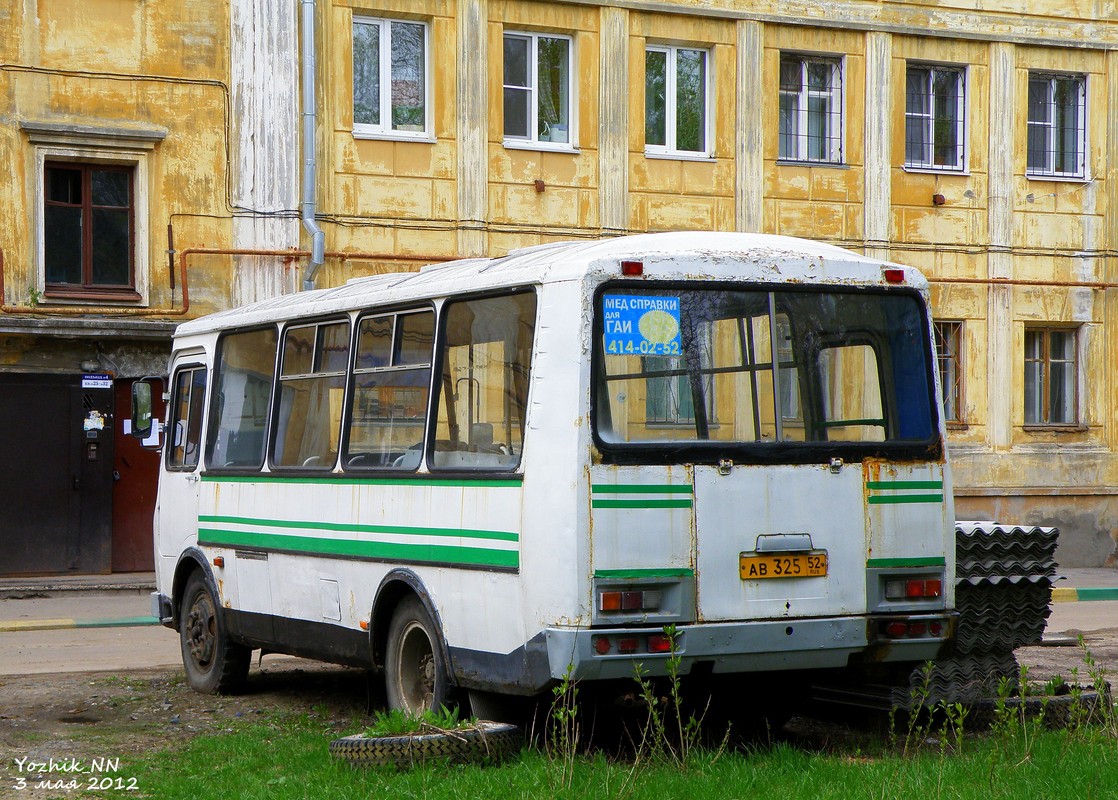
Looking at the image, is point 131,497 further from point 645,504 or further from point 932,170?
point 645,504

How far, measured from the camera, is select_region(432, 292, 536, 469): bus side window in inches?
319

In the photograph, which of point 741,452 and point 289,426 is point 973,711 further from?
point 289,426

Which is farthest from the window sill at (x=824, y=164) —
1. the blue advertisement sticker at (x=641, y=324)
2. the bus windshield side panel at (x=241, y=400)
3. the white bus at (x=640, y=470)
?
the blue advertisement sticker at (x=641, y=324)

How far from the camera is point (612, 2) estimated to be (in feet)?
73.5

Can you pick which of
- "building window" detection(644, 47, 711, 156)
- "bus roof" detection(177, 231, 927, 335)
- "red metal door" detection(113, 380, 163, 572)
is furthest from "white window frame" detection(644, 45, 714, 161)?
"bus roof" detection(177, 231, 927, 335)

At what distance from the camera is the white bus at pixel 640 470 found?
7.68 metres

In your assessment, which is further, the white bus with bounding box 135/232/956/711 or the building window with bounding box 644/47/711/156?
the building window with bounding box 644/47/711/156

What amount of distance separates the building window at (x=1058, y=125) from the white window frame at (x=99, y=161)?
13.0m

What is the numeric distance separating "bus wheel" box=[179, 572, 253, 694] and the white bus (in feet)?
6.54

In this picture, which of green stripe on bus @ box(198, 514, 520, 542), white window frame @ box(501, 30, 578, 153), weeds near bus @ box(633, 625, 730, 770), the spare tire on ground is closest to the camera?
weeds near bus @ box(633, 625, 730, 770)

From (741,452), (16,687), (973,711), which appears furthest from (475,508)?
(16,687)

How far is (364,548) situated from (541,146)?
44.3ft

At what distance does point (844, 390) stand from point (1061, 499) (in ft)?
56.6

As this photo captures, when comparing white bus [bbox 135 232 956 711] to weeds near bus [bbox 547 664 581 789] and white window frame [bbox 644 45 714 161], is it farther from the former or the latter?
white window frame [bbox 644 45 714 161]
